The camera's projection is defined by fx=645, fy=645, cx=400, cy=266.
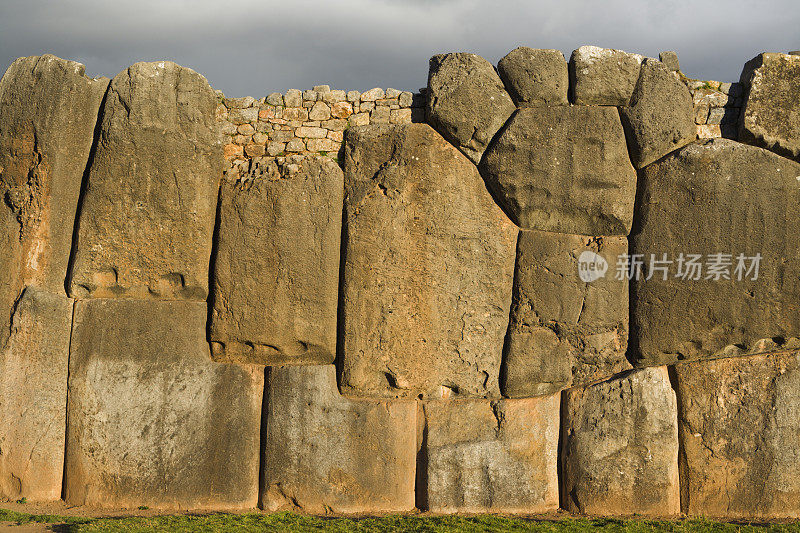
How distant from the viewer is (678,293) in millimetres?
5184

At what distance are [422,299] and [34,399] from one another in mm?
3128

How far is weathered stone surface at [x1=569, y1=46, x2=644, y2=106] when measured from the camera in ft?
17.4

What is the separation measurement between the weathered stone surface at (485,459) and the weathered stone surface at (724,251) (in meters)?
1.17

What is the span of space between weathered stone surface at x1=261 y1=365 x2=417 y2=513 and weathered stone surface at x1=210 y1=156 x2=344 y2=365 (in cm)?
35

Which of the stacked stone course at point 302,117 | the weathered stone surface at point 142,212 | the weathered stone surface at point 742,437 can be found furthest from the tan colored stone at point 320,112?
the weathered stone surface at point 742,437

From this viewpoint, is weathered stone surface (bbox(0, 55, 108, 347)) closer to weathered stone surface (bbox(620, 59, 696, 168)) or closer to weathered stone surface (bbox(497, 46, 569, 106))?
weathered stone surface (bbox(497, 46, 569, 106))

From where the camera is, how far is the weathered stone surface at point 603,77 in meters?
5.30

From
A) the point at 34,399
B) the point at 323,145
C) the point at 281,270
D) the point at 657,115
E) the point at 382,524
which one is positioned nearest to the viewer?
the point at 382,524

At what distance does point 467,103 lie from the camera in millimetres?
5273

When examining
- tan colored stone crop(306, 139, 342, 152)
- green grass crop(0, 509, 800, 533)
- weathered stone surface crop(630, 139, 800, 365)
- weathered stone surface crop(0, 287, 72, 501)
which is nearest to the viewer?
green grass crop(0, 509, 800, 533)

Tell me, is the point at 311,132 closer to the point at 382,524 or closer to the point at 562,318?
the point at 562,318

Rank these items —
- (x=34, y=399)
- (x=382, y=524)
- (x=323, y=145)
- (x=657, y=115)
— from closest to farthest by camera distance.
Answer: (x=382, y=524) < (x=34, y=399) < (x=657, y=115) < (x=323, y=145)

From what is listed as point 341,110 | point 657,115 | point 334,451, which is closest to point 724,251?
point 657,115

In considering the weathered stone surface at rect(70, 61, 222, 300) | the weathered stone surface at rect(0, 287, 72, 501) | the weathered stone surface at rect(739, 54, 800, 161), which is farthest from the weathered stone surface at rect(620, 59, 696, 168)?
the weathered stone surface at rect(0, 287, 72, 501)
